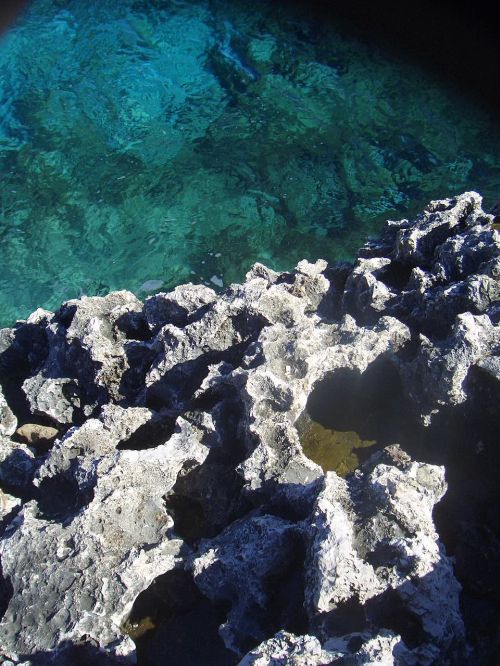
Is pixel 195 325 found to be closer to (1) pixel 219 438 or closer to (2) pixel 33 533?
(1) pixel 219 438

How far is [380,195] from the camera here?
7895 millimetres

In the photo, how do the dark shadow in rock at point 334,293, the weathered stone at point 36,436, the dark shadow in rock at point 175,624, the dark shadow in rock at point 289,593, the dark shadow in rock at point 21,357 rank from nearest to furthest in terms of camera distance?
the dark shadow in rock at point 289,593, the dark shadow in rock at point 175,624, the weathered stone at point 36,436, the dark shadow in rock at point 334,293, the dark shadow in rock at point 21,357

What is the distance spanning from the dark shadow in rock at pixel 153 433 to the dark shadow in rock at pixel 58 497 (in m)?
0.31

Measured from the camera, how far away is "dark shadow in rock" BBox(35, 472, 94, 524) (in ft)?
8.42

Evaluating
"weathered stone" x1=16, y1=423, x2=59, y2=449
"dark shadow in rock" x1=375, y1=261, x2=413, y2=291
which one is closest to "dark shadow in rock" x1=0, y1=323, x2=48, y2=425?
"weathered stone" x1=16, y1=423, x2=59, y2=449

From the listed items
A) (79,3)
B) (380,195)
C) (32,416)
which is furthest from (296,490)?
(79,3)

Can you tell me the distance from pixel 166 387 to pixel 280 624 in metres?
1.28

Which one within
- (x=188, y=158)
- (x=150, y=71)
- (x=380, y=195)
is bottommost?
(x=380, y=195)

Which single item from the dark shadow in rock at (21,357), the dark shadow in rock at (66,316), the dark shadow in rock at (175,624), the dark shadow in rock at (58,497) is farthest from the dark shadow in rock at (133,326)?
the dark shadow in rock at (175,624)

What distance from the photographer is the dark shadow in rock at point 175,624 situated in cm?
230

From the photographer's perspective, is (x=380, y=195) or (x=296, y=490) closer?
(x=296, y=490)

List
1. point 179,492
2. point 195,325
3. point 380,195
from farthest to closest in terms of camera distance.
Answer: point 380,195 < point 195,325 < point 179,492

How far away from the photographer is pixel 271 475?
2439mm

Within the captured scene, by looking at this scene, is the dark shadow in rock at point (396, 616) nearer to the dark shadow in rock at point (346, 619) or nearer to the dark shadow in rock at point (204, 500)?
the dark shadow in rock at point (346, 619)
